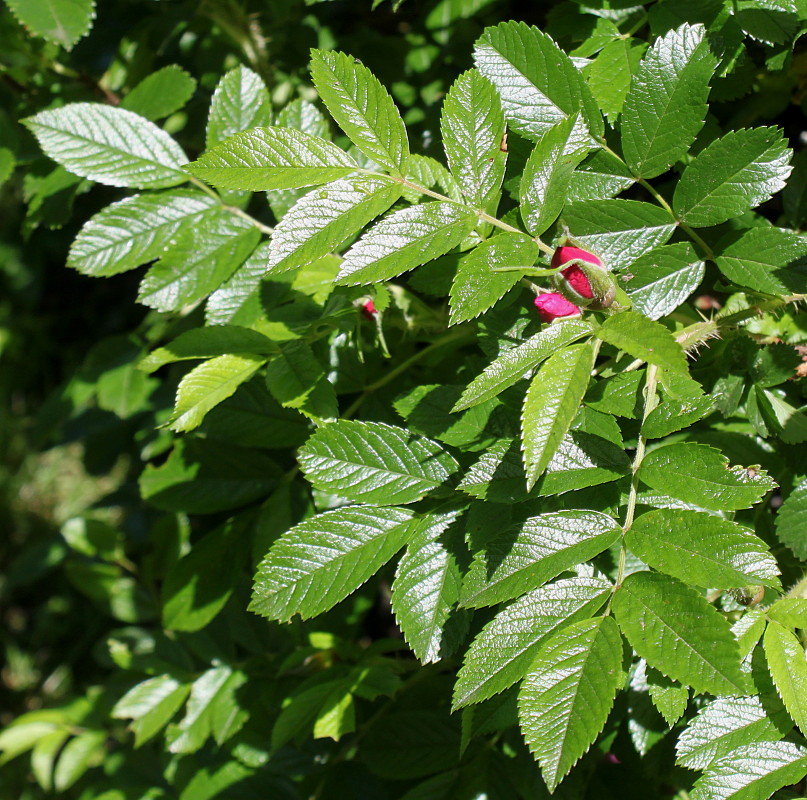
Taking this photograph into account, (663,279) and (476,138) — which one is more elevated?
(476,138)

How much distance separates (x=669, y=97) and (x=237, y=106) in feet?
2.32

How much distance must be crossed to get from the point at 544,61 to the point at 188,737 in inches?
52.7

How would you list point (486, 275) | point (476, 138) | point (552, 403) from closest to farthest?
1. point (552, 403)
2. point (486, 275)
3. point (476, 138)

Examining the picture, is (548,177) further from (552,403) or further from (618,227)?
(552,403)

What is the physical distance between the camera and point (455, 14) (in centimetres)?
168

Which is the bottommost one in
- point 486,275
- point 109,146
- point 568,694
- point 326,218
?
point 568,694

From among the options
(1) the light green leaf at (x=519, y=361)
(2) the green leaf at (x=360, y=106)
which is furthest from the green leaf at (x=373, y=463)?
(2) the green leaf at (x=360, y=106)

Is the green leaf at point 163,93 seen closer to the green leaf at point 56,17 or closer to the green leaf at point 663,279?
the green leaf at point 56,17

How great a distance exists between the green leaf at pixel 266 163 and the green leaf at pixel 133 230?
1.30 ft

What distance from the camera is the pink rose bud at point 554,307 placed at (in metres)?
0.95

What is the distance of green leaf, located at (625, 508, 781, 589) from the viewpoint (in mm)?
848

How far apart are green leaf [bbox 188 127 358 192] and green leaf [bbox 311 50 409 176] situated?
0.15ft

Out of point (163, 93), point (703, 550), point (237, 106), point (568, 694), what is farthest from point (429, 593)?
point (163, 93)

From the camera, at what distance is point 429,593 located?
1.04 m
